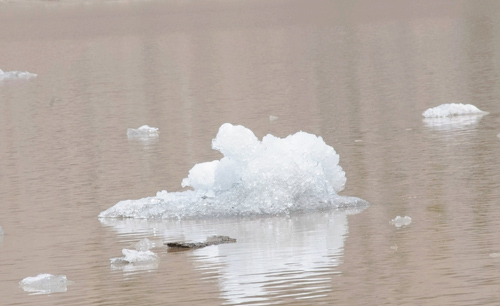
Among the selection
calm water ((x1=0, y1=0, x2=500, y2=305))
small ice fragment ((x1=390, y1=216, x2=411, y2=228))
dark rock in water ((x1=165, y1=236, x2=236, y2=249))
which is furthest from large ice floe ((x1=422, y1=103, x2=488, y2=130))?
dark rock in water ((x1=165, y1=236, x2=236, y2=249))

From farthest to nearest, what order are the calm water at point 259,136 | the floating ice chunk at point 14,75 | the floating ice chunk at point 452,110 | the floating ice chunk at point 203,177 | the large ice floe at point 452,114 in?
1. the floating ice chunk at point 14,75
2. the floating ice chunk at point 452,110
3. the large ice floe at point 452,114
4. the floating ice chunk at point 203,177
5. the calm water at point 259,136

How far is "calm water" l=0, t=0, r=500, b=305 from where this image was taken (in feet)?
33.8

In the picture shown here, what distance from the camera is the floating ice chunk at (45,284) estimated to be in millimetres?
10648

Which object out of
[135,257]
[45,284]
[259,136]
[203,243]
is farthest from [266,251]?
[259,136]

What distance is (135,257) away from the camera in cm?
1154

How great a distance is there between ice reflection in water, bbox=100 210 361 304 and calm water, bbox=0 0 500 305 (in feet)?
0.10

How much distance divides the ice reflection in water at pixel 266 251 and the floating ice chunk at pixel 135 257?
0.88 feet

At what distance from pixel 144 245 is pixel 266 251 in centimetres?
145

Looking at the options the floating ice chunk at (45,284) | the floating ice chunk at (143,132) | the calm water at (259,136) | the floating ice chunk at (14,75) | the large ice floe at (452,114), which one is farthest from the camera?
the floating ice chunk at (14,75)

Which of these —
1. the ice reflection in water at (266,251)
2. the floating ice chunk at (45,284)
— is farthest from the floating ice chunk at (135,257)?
the floating ice chunk at (45,284)

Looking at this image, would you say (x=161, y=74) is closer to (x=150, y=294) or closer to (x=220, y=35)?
(x=220, y=35)

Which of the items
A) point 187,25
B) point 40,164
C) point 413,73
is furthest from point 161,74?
point 187,25

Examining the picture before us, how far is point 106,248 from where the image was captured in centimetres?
1250

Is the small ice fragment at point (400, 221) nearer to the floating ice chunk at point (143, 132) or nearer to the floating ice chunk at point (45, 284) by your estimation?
the floating ice chunk at point (45, 284)
